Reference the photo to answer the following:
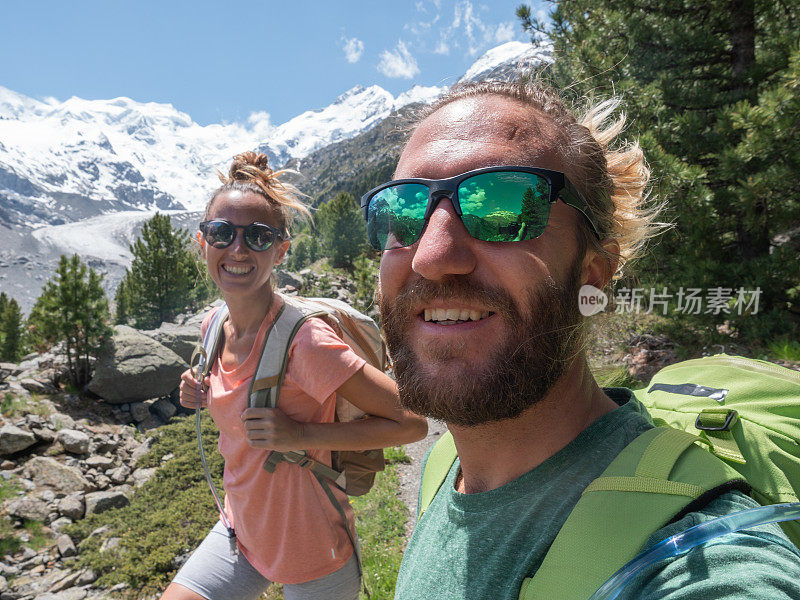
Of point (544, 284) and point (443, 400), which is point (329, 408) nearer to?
point (443, 400)

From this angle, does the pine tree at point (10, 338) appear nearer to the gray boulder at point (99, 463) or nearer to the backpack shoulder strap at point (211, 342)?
the gray boulder at point (99, 463)

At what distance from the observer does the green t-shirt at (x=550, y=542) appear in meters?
0.74

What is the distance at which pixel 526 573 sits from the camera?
3.12ft

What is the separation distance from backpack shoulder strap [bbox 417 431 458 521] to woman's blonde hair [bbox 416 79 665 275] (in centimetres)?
76

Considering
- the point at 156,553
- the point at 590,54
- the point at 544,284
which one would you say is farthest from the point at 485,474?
the point at 156,553

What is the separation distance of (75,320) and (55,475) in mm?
→ 7438

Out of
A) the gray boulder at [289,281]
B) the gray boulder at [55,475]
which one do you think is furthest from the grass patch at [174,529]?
the gray boulder at [289,281]

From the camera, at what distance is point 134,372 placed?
14766mm

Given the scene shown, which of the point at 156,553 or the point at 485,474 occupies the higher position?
the point at 485,474

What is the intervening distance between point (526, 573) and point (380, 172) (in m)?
116

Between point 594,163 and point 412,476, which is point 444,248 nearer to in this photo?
point 594,163

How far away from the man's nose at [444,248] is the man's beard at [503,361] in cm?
3

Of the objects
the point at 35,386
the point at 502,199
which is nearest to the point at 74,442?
the point at 35,386

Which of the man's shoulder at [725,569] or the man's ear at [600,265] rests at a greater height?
the man's ear at [600,265]
